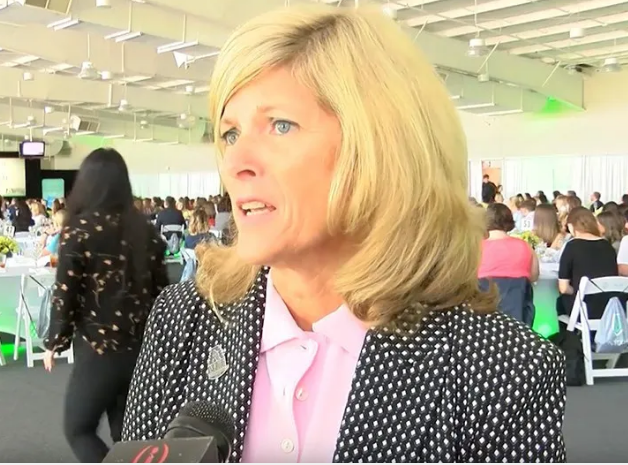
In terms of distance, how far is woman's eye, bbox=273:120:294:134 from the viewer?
0.91m

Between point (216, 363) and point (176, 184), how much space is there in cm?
2778

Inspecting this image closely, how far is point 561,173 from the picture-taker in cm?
1772

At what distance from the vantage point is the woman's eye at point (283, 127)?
91 centimetres

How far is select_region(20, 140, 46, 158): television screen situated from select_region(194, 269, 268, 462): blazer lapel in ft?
96.9

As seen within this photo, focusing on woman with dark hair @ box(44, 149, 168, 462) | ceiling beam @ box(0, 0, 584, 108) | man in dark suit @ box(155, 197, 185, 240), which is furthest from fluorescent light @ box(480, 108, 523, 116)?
woman with dark hair @ box(44, 149, 168, 462)

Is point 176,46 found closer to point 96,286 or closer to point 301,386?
point 96,286

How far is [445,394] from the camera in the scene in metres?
0.95

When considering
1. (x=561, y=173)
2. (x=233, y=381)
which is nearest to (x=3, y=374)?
(x=233, y=381)

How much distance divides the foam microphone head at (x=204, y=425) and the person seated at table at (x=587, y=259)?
5.59 meters

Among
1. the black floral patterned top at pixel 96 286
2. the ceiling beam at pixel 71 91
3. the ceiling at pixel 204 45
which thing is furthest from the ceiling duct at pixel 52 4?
the ceiling beam at pixel 71 91

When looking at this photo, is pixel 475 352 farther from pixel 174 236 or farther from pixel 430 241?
pixel 174 236

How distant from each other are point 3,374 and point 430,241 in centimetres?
598

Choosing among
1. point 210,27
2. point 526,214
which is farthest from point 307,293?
point 210,27

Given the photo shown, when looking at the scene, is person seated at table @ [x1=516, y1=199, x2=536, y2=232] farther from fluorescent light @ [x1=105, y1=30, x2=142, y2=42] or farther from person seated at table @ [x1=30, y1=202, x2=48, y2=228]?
person seated at table @ [x1=30, y1=202, x2=48, y2=228]
